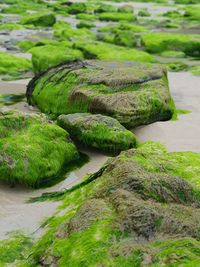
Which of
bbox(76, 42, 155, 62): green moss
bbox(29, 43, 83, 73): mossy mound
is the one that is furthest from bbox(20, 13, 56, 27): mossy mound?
bbox(29, 43, 83, 73): mossy mound

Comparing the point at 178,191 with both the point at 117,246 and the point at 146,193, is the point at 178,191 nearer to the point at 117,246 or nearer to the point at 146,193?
the point at 146,193

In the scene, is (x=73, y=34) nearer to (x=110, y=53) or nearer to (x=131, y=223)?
(x=110, y=53)

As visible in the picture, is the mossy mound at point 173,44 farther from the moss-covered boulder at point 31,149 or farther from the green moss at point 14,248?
the green moss at point 14,248

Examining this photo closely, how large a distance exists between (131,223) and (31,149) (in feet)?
11.1

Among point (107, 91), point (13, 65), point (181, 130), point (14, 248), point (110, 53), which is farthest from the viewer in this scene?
point (110, 53)

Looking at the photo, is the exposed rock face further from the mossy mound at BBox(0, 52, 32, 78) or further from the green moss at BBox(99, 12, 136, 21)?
the green moss at BBox(99, 12, 136, 21)

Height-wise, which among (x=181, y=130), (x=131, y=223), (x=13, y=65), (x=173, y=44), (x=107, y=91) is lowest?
(x=173, y=44)

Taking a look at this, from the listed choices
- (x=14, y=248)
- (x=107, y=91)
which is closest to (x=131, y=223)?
(x=14, y=248)

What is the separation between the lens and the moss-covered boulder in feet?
25.5

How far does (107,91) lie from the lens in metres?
11.2

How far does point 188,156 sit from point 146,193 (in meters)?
2.14

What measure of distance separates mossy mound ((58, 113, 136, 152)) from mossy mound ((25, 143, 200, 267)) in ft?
7.72

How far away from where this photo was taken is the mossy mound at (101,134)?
9.15 m

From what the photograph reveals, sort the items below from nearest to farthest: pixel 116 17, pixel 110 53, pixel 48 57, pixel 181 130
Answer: pixel 181 130, pixel 48 57, pixel 110 53, pixel 116 17
